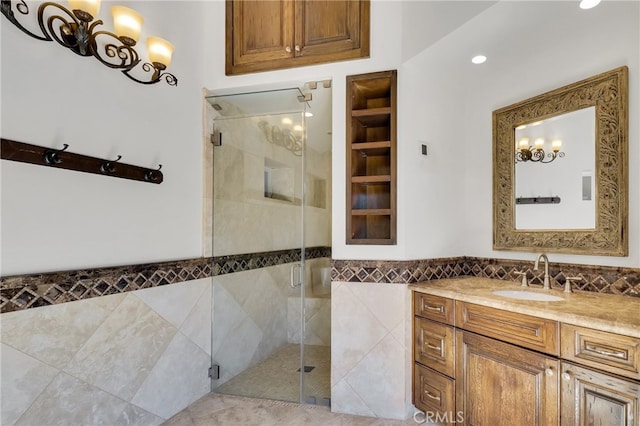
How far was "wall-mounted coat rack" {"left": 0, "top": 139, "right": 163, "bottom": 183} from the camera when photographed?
1341mm

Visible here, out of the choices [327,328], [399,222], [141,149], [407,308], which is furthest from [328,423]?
[141,149]

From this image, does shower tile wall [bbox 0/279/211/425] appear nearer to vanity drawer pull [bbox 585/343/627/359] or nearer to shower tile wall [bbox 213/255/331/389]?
shower tile wall [bbox 213/255/331/389]

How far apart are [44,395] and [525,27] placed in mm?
3141

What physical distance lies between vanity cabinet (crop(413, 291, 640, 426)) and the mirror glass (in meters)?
0.86

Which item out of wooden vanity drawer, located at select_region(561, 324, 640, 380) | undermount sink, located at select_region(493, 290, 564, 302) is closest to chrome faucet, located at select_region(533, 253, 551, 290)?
undermount sink, located at select_region(493, 290, 564, 302)

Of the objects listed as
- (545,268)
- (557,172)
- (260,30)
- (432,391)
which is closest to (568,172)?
(557,172)

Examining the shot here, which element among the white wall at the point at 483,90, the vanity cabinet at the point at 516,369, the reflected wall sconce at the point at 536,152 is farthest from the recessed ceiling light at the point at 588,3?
the vanity cabinet at the point at 516,369

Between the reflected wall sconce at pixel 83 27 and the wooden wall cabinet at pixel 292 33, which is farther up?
the wooden wall cabinet at pixel 292 33

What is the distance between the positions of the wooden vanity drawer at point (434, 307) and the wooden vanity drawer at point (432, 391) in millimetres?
329

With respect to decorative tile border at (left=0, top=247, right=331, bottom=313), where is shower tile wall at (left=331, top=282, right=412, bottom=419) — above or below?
below

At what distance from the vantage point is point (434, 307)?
199 cm

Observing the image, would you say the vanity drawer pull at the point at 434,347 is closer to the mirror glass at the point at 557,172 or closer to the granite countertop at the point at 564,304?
the granite countertop at the point at 564,304

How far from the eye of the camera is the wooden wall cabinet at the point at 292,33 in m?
2.18

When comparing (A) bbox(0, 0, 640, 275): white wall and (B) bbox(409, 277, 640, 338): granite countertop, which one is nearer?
(B) bbox(409, 277, 640, 338): granite countertop
